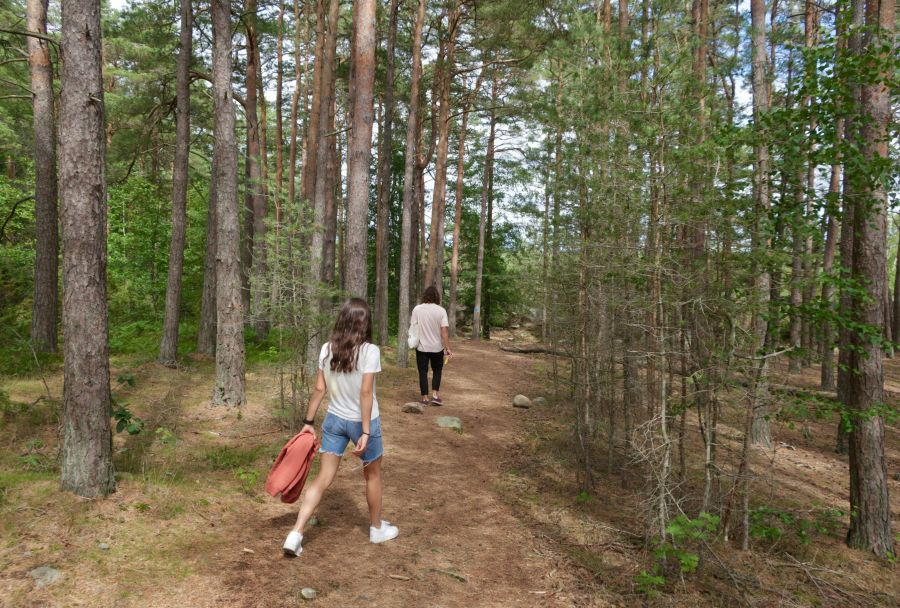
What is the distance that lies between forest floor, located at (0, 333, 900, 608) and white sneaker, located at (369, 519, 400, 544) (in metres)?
0.08

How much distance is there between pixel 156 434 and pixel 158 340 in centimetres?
785

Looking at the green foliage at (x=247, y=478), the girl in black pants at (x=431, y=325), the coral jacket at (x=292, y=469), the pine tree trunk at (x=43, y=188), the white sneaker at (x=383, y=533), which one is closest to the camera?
the coral jacket at (x=292, y=469)

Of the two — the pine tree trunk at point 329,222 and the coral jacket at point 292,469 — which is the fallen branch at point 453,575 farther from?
the pine tree trunk at point 329,222

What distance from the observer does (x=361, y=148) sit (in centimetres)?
756

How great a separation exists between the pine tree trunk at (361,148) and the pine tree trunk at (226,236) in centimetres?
172

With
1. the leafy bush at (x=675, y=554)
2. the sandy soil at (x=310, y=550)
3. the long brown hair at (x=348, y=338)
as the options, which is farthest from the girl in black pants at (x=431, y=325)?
the leafy bush at (x=675, y=554)

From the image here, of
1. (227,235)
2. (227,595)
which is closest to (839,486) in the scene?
(227,595)

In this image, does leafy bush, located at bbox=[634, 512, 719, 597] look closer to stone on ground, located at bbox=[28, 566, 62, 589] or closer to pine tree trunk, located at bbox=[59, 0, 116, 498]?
stone on ground, located at bbox=[28, 566, 62, 589]

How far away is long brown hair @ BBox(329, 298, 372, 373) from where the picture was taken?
138 inches

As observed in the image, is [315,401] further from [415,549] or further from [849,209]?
[849,209]

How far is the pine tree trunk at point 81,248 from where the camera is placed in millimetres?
3639

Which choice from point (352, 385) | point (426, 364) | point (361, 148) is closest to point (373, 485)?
point (352, 385)

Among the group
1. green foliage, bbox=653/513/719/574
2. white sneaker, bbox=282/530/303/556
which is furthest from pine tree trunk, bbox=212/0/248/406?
green foliage, bbox=653/513/719/574

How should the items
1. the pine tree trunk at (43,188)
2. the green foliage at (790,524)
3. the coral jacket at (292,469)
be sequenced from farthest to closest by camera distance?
the pine tree trunk at (43,188) < the green foliage at (790,524) < the coral jacket at (292,469)
